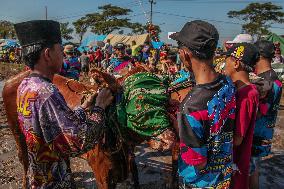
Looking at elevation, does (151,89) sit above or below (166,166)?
above

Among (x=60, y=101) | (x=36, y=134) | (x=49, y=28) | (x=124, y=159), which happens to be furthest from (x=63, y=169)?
(x=124, y=159)

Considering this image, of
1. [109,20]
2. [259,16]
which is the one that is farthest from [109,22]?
[259,16]

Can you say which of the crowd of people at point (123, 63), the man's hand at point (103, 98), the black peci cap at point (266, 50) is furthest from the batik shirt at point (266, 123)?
the man's hand at point (103, 98)

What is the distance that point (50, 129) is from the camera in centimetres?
201

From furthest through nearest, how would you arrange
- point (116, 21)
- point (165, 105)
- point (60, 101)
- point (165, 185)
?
point (116, 21) → point (165, 185) → point (165, 105) → point (60, 101)

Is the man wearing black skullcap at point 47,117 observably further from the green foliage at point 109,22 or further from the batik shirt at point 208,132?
the green foliage at point 109,22

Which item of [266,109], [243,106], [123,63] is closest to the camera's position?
[243,106]

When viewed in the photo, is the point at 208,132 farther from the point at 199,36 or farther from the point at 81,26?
the point at 81,26

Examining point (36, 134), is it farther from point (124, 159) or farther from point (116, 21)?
point (116, 21)

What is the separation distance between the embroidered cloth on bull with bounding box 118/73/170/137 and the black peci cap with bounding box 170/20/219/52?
1.03m

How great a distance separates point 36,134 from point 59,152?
196mm

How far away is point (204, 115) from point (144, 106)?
1065mm

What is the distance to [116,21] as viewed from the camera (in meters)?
51.9

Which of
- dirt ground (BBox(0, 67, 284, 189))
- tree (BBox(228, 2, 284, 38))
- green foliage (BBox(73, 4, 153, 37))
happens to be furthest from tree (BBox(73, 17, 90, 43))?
dirt ground (BBox(0, 67, 284, 189))
